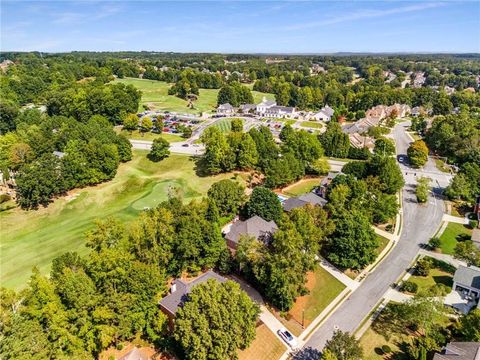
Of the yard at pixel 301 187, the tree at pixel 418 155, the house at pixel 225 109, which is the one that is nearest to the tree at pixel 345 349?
the yard at pixel 301 187

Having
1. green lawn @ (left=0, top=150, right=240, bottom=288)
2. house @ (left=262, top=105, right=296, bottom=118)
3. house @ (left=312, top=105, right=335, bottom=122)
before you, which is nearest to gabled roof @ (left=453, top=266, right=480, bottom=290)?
green lawn @ (left=0, top=150, right=240, bottom=288)

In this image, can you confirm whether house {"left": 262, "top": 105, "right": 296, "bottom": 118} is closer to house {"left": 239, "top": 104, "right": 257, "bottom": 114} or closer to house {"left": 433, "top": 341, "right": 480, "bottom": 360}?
house {"left": 239, "top": 104, "right": 257, "bottom": 114}

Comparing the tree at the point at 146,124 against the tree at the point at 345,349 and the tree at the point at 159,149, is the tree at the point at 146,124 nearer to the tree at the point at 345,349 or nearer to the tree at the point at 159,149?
the tree at the point at 159,149

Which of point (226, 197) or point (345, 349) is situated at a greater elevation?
point (226, 197)

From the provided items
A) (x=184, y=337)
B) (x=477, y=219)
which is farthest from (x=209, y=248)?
(x=477, y=219)

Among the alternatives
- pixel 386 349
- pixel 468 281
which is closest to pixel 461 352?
pixel 386 349

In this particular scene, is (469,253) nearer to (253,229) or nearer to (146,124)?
(253,229)
